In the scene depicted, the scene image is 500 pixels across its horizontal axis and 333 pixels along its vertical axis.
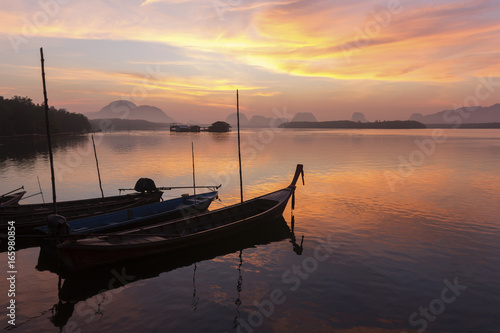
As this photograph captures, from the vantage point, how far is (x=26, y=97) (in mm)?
129750

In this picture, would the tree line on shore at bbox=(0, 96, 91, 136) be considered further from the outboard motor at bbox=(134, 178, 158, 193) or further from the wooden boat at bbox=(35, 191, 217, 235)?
the wooden boat at bbox=(35, 191, 217, 235)

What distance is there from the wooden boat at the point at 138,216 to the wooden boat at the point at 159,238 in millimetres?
2084

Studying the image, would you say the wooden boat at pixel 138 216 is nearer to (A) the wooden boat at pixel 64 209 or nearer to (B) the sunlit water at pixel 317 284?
(A) the wooden boat at pixel 64 209

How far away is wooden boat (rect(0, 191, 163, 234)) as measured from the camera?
59.9ft

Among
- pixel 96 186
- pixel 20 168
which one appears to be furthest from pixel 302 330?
pixel 20 168

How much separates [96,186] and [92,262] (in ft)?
82.0

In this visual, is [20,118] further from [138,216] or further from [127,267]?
[127,267]

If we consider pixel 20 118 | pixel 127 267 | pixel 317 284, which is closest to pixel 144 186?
pixel 127 267

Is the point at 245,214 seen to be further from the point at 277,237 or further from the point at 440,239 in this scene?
the point at 440,239

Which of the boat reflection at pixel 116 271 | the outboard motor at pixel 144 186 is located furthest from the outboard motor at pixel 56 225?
the outboard motor at pixel 144 186

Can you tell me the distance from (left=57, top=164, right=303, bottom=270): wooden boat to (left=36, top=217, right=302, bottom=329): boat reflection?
533 mm

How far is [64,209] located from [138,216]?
501 cm

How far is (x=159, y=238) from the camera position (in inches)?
645

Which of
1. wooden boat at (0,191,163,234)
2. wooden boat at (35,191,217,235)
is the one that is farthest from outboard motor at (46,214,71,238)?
wooden boat at (0,191,163,234)
